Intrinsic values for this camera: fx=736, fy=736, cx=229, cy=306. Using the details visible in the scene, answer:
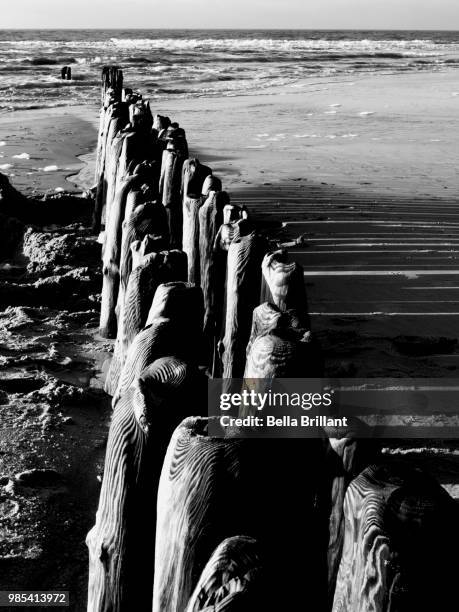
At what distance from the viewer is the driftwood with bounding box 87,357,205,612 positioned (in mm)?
1917

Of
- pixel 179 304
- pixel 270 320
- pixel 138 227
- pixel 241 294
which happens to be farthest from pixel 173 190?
pixel 270 320

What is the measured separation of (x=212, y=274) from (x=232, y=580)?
2.53 metres

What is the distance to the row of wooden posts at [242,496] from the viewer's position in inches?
50.5

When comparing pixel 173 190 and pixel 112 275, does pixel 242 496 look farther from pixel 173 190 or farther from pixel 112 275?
pixel 173 190

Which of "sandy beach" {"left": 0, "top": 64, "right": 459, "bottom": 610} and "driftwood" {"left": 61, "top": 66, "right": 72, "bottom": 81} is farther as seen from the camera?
"driftwood" {"left": 61, "top": 66, "right": 72, "bottom": 81}

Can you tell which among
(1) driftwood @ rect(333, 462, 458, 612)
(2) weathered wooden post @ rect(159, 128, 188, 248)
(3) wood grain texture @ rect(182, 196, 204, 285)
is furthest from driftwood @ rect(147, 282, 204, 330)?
(2) weathered wooden post @ rect(159, 128, 188, 248)

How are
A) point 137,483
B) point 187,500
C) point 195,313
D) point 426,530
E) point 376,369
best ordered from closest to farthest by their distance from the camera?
1. point 426,530
2. point 187,500
3. point 137,483
4. point 195,313
5. point 376,369

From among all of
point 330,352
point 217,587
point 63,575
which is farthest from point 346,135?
point 217,587

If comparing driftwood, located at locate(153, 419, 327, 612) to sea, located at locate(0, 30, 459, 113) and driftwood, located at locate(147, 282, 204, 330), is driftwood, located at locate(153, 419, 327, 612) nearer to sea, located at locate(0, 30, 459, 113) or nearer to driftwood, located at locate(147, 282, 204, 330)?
driftwood, located at locate(147, 282, 204, 330)

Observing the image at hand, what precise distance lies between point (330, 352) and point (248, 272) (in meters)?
1.42

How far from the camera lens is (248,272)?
10.4ft

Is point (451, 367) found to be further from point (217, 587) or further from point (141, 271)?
point (217, 587)

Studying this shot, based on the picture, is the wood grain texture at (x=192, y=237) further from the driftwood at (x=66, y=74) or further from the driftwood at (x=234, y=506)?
the driftwood at (x=66, y=74)

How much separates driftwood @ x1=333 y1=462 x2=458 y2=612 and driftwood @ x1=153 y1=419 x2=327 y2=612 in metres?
0.25
